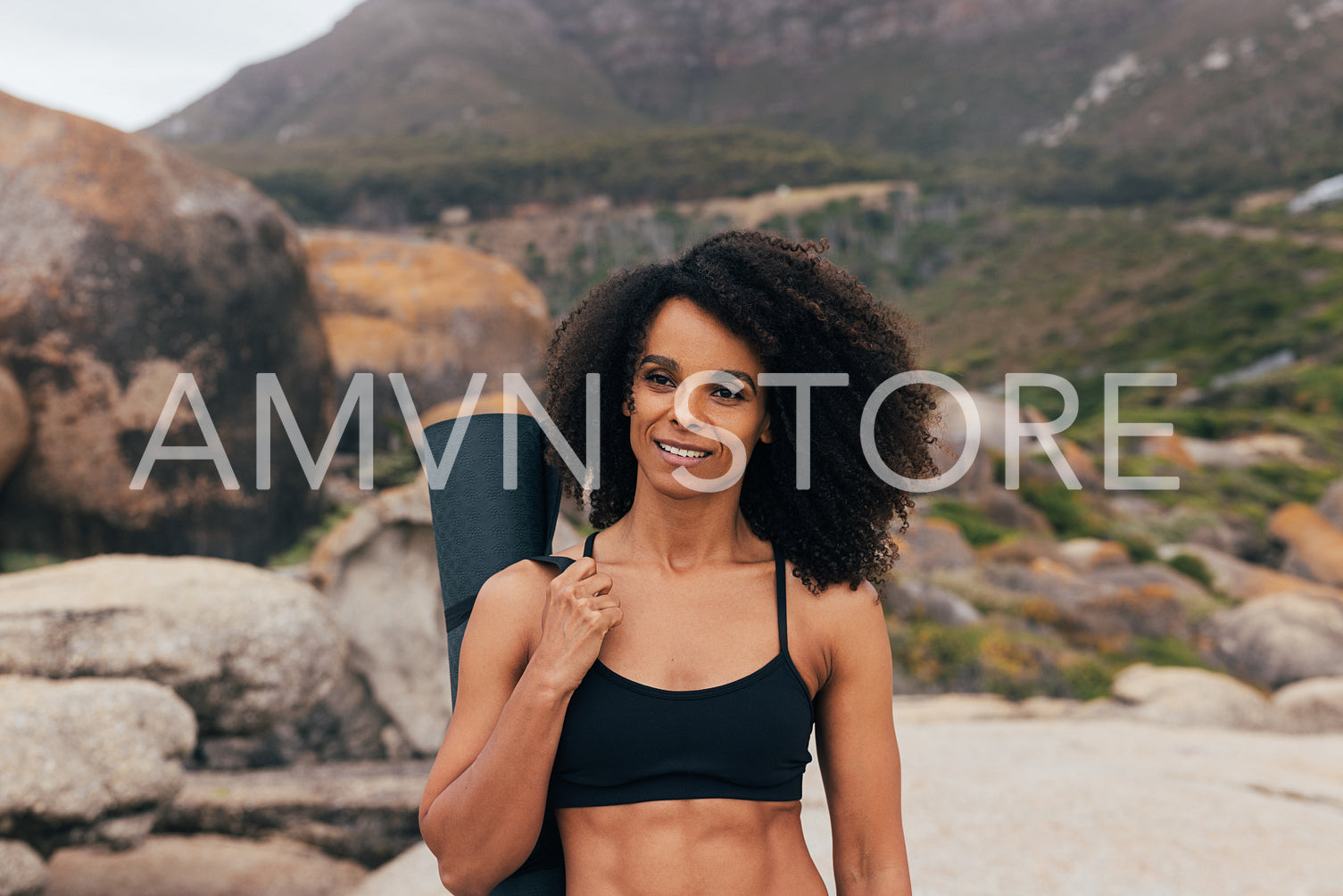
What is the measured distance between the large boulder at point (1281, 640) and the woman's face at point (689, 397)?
43.0 feet

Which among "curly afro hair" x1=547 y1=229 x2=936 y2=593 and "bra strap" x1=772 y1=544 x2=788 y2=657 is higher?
"curly afro hair" x1=547 y1=229 x2=936 y2=593

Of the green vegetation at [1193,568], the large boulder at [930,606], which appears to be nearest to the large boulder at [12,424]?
the large boulder at [930,606]

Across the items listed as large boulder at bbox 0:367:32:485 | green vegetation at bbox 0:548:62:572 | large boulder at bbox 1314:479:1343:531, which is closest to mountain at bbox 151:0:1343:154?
large boulder at bbox 1314:479:1343:531

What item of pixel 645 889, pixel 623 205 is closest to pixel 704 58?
pixel 623 205

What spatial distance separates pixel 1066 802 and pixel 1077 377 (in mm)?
35360

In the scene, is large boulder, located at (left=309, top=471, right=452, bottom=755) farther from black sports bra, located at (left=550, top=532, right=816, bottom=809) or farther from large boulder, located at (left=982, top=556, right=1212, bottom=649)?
large boulder, located at (left=982, top=556, right=1212, bottom=649)

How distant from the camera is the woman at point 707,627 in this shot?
170 cm

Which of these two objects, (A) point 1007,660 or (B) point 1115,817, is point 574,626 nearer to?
(B) point 1115,817

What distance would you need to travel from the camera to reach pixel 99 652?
5059 millimetres

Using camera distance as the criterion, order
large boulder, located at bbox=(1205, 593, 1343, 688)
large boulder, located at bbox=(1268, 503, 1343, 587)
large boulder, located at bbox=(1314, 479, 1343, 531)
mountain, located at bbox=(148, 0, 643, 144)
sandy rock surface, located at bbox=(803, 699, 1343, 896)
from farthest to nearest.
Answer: mountain, located at bbox=(148, 0, 643, 144) → large boulder, located at bbox=(1314, 479, 1343, 531) → large boulder, located at bbox=(1268, 503, 1343, 587) → large boulder, located at bbox=(1205, 593, 1343, 688) → sandy rock surface, located at bbox=(803, 699, 1343, 896)

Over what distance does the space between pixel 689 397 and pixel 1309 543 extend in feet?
66.6

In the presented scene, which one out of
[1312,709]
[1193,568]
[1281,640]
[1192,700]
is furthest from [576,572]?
[1193,568]

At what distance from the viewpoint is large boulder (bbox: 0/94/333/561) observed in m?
8.66

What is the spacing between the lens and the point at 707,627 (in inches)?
72.5
